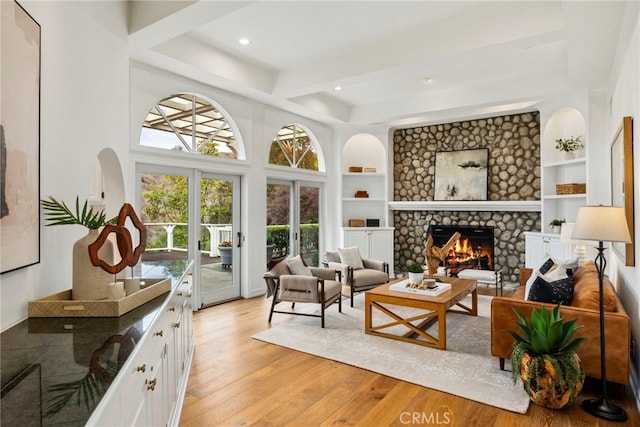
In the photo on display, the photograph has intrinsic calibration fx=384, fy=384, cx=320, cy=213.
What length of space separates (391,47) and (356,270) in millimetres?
3018

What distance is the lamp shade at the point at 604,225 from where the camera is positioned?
252cm

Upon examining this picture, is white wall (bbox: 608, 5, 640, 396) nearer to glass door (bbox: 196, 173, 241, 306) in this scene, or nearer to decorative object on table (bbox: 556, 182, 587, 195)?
decorative object on table (bbox: 556, 182, 587, 195)

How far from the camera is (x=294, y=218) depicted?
676cm

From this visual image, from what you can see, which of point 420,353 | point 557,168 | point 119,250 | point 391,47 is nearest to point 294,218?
point 391,47

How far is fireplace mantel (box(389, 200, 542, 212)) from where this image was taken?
643cm

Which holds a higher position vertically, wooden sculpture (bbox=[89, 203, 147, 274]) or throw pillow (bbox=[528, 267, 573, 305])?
wooden sculpture (bbox=[89, 203, 147, 274])

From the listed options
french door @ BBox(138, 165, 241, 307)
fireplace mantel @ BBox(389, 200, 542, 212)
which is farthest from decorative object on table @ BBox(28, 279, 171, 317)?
fireplace mantel @ BBox(389, 200, 542, 212)

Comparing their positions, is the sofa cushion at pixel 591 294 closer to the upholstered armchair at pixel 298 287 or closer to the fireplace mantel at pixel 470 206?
the upholstered armchair at pixel 298 287

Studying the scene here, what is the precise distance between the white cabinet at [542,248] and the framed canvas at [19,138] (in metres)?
5.42

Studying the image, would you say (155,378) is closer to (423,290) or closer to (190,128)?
(423,290)

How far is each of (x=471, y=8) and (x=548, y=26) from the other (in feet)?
2.36

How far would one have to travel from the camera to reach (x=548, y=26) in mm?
3576

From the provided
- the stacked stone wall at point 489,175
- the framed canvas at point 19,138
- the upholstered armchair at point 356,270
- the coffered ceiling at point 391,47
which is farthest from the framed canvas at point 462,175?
the framed canvas at point 19,138

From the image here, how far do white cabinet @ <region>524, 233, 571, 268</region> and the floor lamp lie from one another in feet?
8.74
